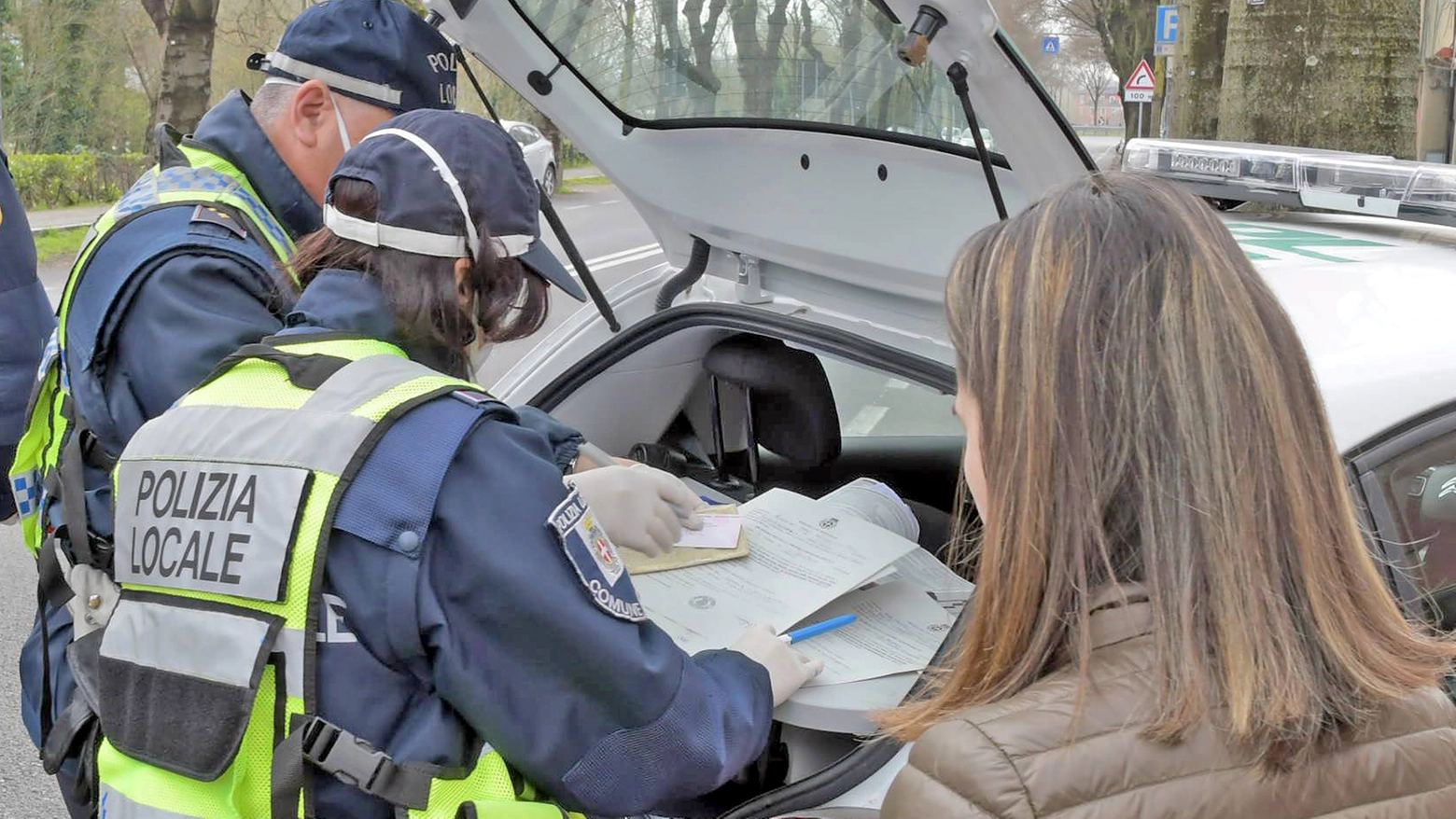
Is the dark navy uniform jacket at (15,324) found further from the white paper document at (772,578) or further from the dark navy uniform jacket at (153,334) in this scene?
the white paper document at (772,578)

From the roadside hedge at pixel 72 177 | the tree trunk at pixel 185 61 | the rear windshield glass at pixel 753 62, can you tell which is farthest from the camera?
the roadside hedge at pixel 72 177

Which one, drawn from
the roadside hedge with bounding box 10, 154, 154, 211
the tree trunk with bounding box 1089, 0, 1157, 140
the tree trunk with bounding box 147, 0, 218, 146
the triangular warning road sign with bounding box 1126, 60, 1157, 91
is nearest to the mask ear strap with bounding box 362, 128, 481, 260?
the tree trunk with bounding box 147, 0, 218, 146

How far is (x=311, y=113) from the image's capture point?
198 cm

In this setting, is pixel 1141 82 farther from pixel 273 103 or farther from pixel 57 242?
pixel 273 103

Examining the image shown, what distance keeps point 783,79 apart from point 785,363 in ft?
2.12

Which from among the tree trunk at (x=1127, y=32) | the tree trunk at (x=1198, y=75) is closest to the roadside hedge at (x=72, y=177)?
the tree trunk at (x=1198, y=75)

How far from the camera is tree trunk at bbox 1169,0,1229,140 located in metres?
6.04

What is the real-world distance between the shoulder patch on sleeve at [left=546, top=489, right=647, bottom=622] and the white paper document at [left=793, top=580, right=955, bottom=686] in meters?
0.44

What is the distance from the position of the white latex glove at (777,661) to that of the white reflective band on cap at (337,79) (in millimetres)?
1039

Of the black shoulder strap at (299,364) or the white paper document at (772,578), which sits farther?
the white paper document at (772,578)

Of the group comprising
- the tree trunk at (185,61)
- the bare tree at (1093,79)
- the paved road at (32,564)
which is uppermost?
the bare tree at (1093,79)

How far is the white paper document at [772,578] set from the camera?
1.74m

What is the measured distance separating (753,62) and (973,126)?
22.1 inches

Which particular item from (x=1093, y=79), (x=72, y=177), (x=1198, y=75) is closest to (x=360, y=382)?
(x=1198, y=75)
